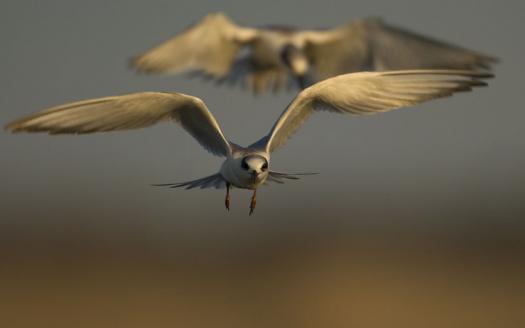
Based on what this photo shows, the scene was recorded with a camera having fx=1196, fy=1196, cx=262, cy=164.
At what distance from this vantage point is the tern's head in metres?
6.79

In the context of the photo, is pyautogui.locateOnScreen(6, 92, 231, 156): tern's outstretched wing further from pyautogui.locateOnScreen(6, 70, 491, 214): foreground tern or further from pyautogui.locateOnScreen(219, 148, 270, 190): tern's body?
pyautogui.locateOnScreen(219, 148, 270, 190): tern's body

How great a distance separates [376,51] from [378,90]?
5422 mm

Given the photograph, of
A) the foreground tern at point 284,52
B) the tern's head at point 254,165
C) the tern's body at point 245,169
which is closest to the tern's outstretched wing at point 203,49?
the foreground tern at point 284,52

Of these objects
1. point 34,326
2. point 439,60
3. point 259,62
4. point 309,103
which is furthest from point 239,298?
point 309,103

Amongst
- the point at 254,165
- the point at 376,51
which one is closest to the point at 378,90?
the point at 254,165

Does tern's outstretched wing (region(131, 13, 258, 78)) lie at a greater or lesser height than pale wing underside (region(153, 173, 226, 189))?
greater

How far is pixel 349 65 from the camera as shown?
13.0m

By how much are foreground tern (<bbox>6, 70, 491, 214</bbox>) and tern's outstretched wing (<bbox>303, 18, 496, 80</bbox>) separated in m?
3.84

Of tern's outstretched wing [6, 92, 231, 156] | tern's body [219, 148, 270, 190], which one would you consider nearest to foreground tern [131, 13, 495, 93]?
tern's outstretched wing [6, 92, 231, 156]

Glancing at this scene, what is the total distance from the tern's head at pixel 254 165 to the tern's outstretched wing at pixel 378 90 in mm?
241

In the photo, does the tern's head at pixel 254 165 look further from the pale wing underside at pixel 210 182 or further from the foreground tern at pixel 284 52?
the foreground tern at pixel 284 52

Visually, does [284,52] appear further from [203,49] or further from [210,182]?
[210,182]

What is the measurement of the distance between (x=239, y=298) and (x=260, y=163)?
11.0m

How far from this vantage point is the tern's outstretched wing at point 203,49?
1205 centimetres
